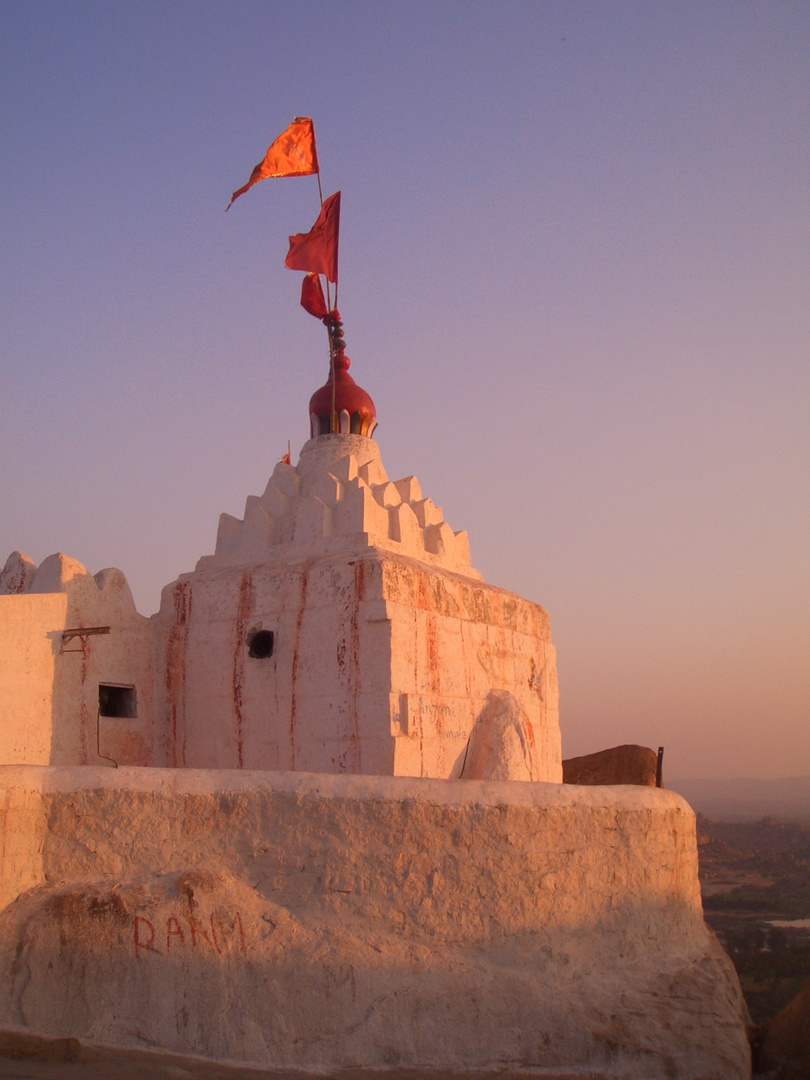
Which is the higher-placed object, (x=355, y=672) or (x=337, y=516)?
A: (x=337, y=516)

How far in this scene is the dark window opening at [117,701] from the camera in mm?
10469

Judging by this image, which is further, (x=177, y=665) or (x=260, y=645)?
(x=177, y=665)

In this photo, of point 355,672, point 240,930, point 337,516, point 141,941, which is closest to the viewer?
point 141,941

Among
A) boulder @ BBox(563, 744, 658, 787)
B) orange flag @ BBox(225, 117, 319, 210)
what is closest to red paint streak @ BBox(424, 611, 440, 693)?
boulder @ BBox(563, 744, 658, 787)

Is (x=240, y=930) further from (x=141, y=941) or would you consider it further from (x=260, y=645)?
(x=260, y=645)

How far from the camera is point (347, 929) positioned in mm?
6270

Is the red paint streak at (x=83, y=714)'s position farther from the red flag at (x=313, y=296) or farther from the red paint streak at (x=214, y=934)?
the red flag at (x=313, y=296)

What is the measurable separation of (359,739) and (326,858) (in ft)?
8.90

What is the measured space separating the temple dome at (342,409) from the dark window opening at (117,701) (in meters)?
4.31

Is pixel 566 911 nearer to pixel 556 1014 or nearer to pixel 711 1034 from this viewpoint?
pixel 556 1014

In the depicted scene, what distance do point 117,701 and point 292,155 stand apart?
7.88 meters

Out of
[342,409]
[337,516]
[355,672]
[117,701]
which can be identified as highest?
A: [342,409]

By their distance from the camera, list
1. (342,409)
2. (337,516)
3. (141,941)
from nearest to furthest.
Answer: (141,941) → (337,516) → (342,409)

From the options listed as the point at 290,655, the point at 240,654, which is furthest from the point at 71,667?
the point at 290,655
